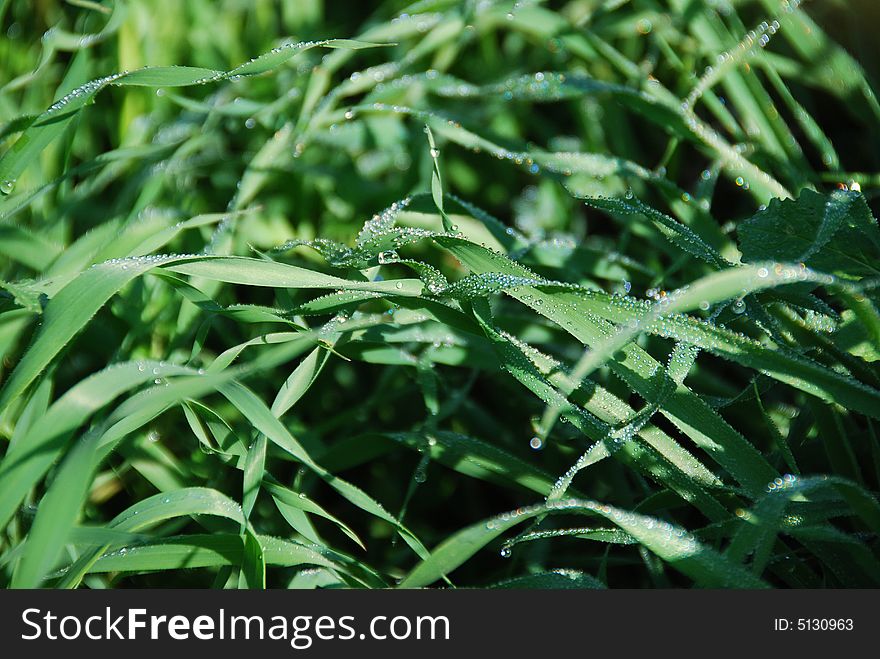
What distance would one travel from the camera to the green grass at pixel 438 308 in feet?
2.14

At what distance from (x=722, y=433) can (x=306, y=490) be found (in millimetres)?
512

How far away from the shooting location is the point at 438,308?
2.45 ft

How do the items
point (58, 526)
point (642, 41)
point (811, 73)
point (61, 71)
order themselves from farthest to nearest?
point (642, 41) < point (61, 71) < point (811, 73) < point (58, 526)

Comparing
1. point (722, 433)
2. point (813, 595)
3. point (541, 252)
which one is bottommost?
point (813, 595)

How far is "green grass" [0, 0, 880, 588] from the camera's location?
651mm

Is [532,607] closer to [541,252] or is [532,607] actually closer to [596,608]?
[596,608]

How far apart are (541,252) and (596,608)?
0.44 meters

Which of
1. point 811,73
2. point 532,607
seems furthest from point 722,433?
point 811,73

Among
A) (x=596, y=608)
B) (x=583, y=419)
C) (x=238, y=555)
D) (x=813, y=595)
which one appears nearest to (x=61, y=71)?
(x=238, y=555)

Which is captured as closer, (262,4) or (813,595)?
(813,595)

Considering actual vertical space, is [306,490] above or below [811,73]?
below

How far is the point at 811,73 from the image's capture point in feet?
3.51

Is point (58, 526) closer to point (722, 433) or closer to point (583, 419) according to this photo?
point (583, 419)

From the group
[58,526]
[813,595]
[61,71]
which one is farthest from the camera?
[61,71]
